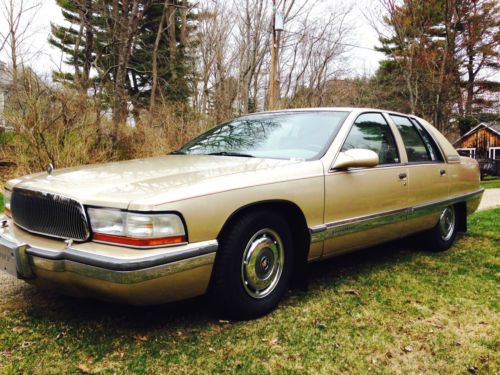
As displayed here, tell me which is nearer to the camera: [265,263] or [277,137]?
[265,263]

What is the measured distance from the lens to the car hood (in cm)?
232

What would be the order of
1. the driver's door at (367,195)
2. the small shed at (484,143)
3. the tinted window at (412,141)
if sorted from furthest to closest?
the small shed at (484,143), the tinted window at (412,141), the driver's door at (367,195)

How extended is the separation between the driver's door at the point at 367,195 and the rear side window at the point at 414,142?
0.78 ft

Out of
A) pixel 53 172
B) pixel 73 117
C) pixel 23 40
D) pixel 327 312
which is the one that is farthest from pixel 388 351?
pixel 23 40

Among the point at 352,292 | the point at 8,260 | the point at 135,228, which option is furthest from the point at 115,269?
the point at 352,292

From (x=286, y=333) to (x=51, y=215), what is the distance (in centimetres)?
156

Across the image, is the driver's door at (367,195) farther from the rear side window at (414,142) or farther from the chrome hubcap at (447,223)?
the chrome hubcap at (447,223)

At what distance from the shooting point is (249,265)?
2.71m

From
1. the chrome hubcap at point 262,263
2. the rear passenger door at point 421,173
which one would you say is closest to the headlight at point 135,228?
the chrome hubcap at point 262,263

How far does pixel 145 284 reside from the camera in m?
2.25

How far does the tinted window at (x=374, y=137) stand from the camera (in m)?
3.58

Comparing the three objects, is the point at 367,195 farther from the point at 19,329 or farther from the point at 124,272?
the point at 19,329

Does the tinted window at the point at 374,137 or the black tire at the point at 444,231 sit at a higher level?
the tinted window at the point at 374,137

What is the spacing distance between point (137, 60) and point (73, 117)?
56.2ft
